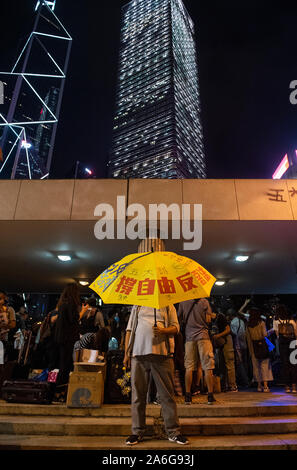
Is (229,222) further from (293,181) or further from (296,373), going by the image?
(296,373)

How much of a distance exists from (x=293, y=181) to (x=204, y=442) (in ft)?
19.9

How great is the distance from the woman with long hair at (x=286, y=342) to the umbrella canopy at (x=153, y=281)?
13.5ft

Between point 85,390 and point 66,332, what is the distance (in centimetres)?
106

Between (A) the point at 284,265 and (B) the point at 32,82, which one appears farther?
(B) the point at 32,82

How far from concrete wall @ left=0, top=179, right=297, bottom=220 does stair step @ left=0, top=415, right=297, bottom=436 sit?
13.1ft

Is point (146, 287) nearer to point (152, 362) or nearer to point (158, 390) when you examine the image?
point (152, 362)

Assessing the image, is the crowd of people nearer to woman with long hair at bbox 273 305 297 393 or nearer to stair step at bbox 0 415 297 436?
woman with long hair at bbox 273 305 297 393

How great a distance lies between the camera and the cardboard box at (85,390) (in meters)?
4.32

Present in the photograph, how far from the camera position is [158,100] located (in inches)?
2847

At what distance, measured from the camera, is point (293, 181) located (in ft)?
22.0

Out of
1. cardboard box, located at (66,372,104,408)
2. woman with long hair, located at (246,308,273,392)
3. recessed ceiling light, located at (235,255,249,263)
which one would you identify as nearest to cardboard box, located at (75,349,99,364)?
cardboard box, located at (66,372,104,408)

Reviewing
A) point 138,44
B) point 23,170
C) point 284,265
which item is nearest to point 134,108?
point 138,44

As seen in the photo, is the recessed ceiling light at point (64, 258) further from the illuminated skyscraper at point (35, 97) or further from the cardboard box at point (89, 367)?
the illuminated skyscraper at point (35, 97)

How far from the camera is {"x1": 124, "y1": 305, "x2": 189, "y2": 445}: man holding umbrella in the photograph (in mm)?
3084
